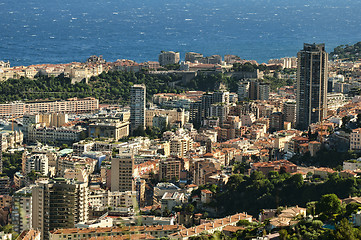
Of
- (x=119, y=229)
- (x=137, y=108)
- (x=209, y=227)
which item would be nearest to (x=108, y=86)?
(x=137, y=108)

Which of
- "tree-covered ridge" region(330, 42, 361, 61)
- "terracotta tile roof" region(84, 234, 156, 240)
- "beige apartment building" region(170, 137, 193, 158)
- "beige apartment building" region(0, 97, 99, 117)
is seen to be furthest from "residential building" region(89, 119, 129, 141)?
"tree-covered ridge" region(330, 42, 361, 61)

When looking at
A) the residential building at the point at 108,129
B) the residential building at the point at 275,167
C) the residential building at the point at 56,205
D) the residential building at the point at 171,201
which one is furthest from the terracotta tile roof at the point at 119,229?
the residential building at the point at 108,129

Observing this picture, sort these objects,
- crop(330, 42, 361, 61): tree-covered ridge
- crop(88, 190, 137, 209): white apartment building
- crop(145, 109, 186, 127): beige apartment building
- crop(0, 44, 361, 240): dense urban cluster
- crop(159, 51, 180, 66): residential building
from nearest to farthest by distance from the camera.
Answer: crop(0, 44, 361, 240): dense urban cluster
crop(88, 190, 137, 209): white apartment building
crop(145, 109, 186, 127): beige apartment building
crop(159, 51, 180, 66): residential building
crop(330, 42, 361, 61): tree-covered ridge

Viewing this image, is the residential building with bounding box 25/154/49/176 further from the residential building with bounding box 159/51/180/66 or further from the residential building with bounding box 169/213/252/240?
the residential building with bounding box 159/51/180/66

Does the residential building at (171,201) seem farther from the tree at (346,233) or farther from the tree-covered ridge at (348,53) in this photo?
the tree-covered ridge at (348,53)

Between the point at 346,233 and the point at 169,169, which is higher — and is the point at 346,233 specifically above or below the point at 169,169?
above

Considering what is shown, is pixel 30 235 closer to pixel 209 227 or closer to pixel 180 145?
pixel 209 227
